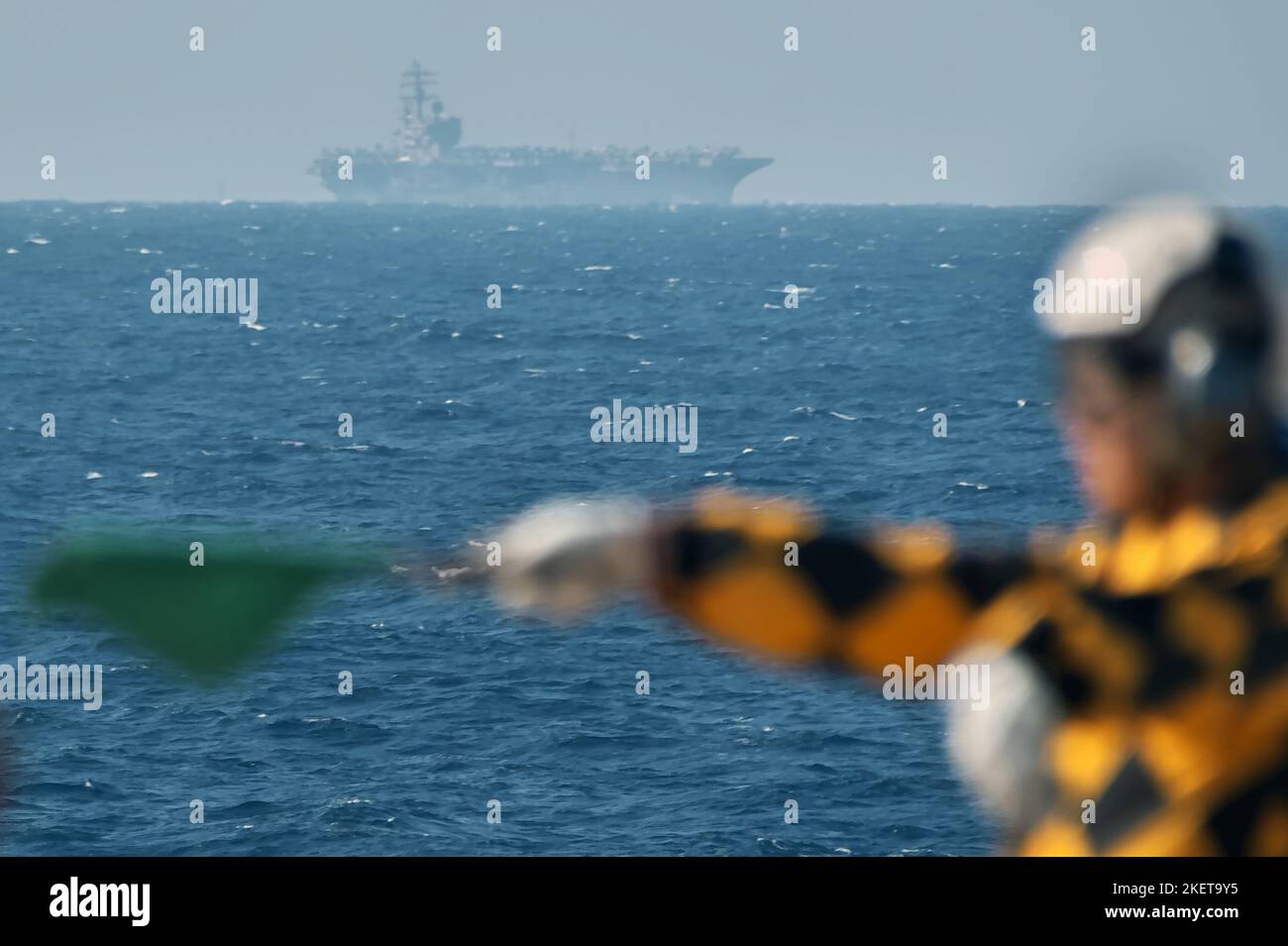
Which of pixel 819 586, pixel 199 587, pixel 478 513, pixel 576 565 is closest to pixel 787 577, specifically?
pixel 819 586

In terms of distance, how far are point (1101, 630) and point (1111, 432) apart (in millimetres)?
240

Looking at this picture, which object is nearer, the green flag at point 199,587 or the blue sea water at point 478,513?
the green flag at point 199,587

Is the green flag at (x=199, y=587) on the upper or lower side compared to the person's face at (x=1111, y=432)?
lower

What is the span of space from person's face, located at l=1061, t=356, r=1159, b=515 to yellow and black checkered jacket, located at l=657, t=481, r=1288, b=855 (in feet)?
0.13

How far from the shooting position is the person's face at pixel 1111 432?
1.84 metres

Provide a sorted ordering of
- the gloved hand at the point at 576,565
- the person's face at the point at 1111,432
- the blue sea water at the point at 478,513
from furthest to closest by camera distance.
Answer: the blue sea water at the point at 478,513, the person's face at the point at 1111,432, the gloved hand at the point at 576,565

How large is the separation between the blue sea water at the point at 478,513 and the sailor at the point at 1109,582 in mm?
116

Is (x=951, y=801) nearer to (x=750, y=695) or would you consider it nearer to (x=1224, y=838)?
(x=750, y=695)

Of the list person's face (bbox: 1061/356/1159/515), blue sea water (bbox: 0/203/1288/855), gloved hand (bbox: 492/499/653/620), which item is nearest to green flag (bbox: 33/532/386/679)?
blue sea water (bbox: 0/203/1288/855)

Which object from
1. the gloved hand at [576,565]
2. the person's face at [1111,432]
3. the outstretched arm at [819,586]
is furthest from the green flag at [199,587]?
Result: the person's face at [1111,432]

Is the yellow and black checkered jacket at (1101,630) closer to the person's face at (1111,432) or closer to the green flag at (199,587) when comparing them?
the person's face at (1111,432)

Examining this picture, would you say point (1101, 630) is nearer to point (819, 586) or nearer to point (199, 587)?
point (819, 586)

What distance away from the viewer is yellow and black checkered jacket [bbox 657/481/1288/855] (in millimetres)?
1749
